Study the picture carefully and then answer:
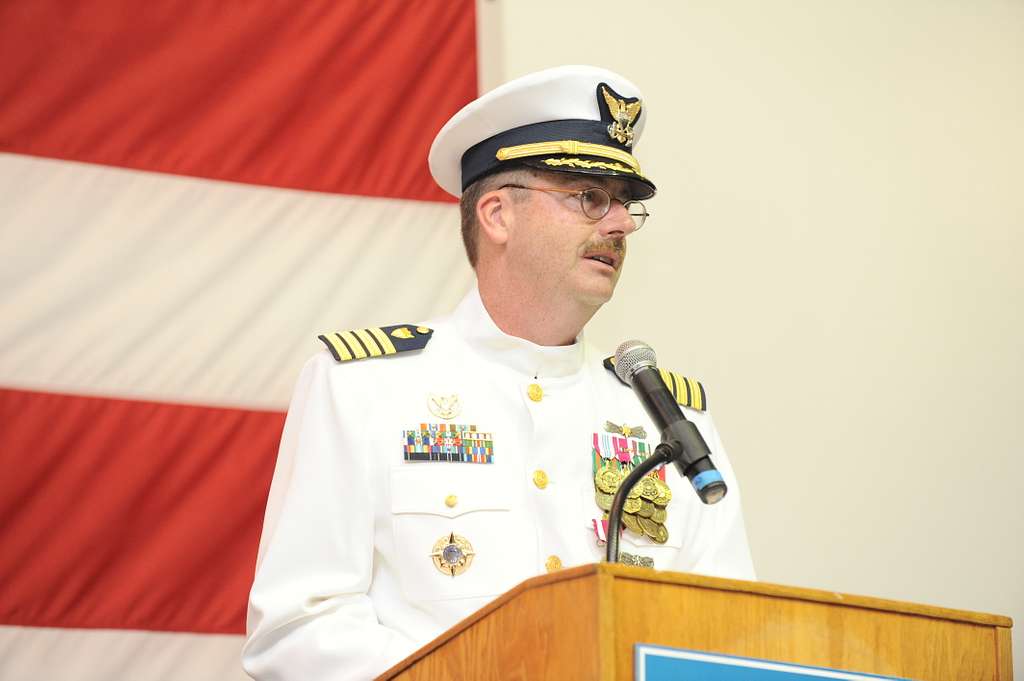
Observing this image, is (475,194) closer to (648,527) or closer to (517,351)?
(517,351)

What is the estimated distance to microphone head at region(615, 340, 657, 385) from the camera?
5.03 feet

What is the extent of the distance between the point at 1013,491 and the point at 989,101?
978 mm

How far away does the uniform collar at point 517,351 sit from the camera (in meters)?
2.04

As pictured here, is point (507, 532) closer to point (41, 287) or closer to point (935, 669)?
point (935, 669)

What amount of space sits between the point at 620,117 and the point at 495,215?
262 mm

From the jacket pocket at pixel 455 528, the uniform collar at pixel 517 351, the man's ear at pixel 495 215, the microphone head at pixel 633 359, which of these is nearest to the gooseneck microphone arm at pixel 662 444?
the microphone head at pixel 633 359

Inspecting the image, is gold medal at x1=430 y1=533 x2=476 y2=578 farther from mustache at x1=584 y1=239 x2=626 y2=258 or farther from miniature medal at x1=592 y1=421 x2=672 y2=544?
mustache at x1=584 y1=239 x2=626 y2=258

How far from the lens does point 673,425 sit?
4.72 feet

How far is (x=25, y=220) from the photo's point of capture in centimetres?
248

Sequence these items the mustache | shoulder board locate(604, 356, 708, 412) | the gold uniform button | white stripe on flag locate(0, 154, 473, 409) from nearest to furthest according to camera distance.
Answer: the gold uniform button < the mustache < shoulder board locate(604, 356, 708, 412) < white stripe on flag locate(0, 154, 473, 409)

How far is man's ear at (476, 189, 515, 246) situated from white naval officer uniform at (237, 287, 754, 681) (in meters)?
0.12

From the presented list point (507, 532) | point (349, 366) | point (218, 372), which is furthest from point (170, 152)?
point (507, 532)

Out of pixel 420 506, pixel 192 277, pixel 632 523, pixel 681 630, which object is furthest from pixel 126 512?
pixel 681 630

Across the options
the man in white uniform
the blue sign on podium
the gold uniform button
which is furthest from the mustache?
the blue sign on podium
